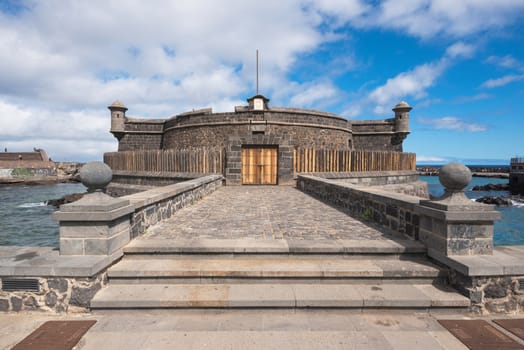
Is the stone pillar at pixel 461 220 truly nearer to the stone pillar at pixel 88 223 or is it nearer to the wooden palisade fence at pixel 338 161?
the stone pillar at pixel 88 223

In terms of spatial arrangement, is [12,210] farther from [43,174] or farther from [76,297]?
[43,174]

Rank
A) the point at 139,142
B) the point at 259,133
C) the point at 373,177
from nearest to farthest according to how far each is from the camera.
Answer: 1. the point at 373,177
2. the point at 259,133
3. the point at 139,142

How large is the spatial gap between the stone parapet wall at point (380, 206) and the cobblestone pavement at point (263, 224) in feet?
1.03

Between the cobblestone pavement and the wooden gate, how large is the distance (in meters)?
5.88

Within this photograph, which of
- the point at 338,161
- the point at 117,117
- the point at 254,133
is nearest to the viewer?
the point at 338,161

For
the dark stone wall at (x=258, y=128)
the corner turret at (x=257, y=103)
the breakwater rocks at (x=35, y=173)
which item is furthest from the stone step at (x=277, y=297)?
the breakwater rocks at (x=35, y=173)

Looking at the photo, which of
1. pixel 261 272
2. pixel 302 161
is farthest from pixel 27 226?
pixel 261 272

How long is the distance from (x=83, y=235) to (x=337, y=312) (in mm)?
3230

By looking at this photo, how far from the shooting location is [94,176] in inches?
137

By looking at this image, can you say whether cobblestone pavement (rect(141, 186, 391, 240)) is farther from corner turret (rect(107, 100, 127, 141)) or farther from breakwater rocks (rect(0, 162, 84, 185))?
breakwater rocks (rect(0, 162, 84, 185))

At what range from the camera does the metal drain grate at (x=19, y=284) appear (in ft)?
9.99

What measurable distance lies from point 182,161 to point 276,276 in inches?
462

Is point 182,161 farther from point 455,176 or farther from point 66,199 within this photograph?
point 66,199

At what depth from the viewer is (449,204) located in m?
3.41
